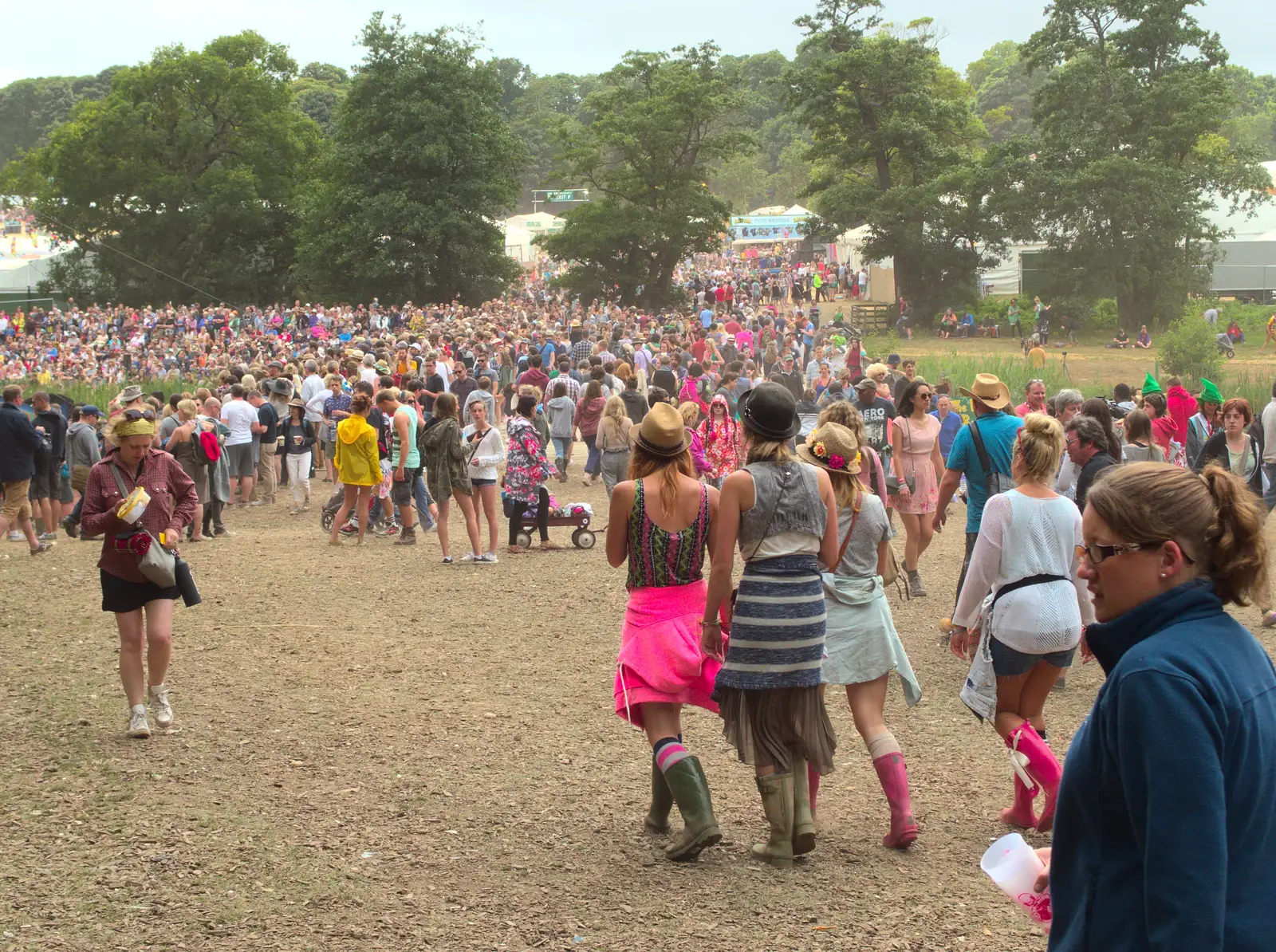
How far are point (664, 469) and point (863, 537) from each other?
95 cm

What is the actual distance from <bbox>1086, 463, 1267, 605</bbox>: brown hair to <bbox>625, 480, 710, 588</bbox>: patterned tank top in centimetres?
279

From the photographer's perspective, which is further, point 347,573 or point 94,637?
point 347,573

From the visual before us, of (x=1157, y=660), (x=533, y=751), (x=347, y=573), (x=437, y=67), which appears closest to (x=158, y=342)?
(x=437, y=67)

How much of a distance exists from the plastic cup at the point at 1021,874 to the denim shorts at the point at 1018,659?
2.70 metres

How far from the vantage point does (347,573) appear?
1129 centimetres

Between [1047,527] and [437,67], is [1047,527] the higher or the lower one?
the lower one

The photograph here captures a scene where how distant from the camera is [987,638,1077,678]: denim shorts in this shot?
4.88 m

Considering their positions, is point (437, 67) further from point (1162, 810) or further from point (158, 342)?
point (1162, 810)

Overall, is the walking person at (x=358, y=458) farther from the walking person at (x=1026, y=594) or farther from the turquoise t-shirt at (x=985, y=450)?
the walking person at (x=1026, y=594)

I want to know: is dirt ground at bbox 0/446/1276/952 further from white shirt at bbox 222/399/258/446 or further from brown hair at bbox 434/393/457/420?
white shirt at bbox 222/399/258/446

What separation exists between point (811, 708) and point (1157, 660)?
2.85 meters

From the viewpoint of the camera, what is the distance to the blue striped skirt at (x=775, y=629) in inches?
180

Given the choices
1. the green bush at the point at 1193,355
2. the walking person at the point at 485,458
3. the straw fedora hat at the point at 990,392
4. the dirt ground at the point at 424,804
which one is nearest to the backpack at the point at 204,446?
Answer: the walking person at the point at 485,458

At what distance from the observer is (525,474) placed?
12078 millimetres
